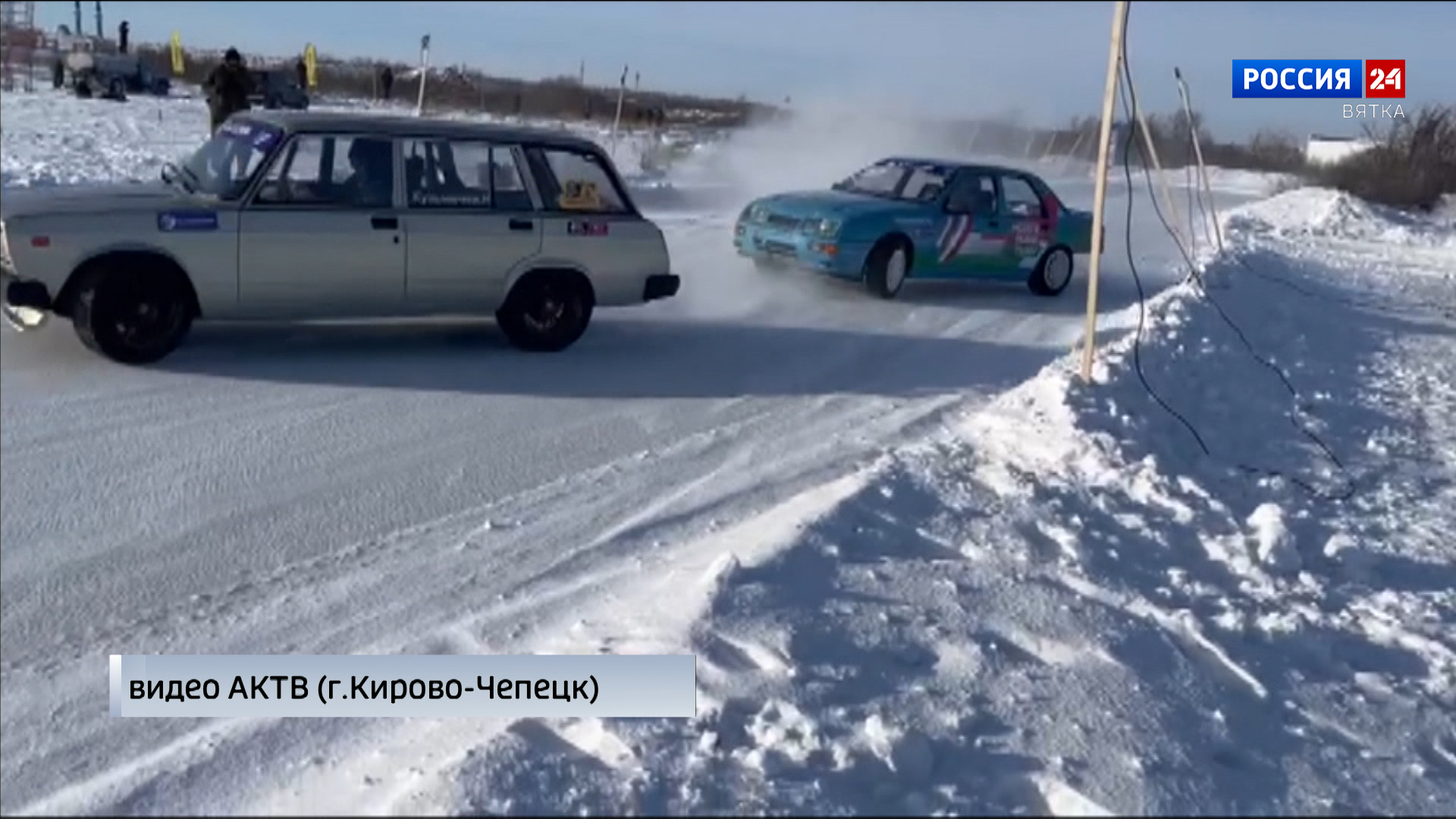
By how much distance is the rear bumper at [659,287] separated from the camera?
1076 cm

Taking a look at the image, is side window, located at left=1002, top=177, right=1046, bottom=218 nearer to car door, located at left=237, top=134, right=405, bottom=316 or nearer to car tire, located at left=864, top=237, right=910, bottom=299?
car tire, located at left=864, top=237, right=910, bottom=299

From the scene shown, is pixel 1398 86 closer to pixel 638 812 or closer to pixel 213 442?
pixel 213 442

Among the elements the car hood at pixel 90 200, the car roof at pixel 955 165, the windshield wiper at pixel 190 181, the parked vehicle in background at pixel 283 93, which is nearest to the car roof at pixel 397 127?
the windshield wiper at pixel 190 181

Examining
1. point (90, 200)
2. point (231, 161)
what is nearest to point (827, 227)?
point (231, 161)

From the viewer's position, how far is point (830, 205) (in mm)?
14008

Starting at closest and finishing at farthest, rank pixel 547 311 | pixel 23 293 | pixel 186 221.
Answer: pixel 23 293
pixel 186 221
pixel 547 311

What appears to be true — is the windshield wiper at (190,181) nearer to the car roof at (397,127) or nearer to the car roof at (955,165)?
the car roof at (397,127)

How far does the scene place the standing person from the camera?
3388 centimetres

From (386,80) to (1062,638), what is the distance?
102ft

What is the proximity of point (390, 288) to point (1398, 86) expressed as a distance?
8841mm

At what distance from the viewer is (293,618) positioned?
526 centimetres

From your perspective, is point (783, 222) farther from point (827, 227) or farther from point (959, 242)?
point (959, 242)

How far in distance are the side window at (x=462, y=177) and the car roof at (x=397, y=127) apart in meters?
0.06

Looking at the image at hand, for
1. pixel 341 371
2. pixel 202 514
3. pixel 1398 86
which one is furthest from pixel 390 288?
pixel 1398 86
